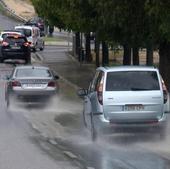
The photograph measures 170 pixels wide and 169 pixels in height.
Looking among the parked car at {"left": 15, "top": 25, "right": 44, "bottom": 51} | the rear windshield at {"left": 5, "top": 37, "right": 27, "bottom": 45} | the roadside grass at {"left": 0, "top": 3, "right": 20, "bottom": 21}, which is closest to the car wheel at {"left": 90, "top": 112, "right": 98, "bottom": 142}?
the rear windshield at {"left": 5, "top": 37, "right": 27, "bottom": 45}

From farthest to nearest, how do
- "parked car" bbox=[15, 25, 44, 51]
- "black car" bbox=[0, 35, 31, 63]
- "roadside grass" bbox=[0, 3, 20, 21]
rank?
"roadside grass" bbox=[0, 3, 20, 21] → "parked car" bbox=[15, 25, 44, 51] → "black car" bbox=[0, 35, 31, 63]

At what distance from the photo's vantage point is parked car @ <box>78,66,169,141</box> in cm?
1798

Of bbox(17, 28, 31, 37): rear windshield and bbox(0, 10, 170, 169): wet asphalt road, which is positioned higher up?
bbox(0, 10, 170, 169): wet asphalt road

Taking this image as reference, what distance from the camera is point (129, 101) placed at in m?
18.0

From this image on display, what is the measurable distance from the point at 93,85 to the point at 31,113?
6.88m

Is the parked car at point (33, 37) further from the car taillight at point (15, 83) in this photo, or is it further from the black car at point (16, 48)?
the car taillight at point (15, 83)

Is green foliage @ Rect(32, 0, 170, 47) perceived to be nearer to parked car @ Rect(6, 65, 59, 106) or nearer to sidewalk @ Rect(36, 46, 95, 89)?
parked car @ Rect(6, 65, 59, 106)

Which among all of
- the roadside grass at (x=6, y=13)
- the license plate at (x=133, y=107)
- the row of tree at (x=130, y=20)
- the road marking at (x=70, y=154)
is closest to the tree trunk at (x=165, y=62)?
the row of tree at (x=130, y=20)

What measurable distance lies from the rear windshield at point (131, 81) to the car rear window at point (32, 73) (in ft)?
32.6

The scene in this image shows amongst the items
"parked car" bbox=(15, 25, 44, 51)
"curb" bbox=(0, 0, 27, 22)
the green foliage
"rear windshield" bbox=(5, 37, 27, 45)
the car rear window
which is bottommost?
"curb" bbox=(0, 0, 27, 22)

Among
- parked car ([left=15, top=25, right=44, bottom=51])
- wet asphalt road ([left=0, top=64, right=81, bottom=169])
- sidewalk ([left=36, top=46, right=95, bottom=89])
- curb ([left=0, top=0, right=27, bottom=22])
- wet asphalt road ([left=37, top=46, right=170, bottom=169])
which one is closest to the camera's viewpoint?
wet asphalt road ([left=0, top=64, right=81, bottom=169])

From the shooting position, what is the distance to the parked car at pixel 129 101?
18.0m

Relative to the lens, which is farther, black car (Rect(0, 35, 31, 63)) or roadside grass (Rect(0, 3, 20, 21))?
roadside grass (Rect(0, 3, 20, 21))

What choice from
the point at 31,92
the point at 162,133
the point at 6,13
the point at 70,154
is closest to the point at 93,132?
the point at 162,133
